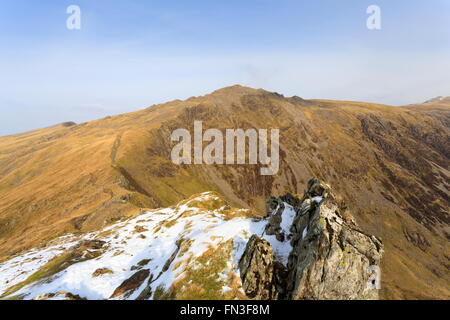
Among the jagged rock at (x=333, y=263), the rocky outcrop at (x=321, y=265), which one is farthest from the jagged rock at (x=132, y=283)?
the jagged rock at (x=333, y=263)

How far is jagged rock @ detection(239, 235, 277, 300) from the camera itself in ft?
81.4

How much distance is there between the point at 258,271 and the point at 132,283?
21.6 meters

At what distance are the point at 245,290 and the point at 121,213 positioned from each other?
86.9 metres

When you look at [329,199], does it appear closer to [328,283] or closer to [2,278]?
[328,283]

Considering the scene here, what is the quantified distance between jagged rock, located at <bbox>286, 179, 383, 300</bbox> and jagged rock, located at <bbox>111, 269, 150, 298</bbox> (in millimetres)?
22305

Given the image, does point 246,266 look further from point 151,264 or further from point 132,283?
point 151,264

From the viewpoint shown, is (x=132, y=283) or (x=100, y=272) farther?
(x=100, y=272)

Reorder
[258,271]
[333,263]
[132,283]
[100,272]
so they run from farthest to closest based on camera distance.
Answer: [100,272]
[132,283]
[258,271]
[333,263]

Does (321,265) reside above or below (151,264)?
above

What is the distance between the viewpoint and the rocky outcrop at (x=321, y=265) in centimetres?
2339

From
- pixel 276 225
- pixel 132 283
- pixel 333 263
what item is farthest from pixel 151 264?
pixel 333 263

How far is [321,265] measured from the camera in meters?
23.7

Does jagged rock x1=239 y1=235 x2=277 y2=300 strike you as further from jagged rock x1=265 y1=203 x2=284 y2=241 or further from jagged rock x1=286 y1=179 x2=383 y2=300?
jagged rock x1=265 y1=203 x2=284 y2=241
